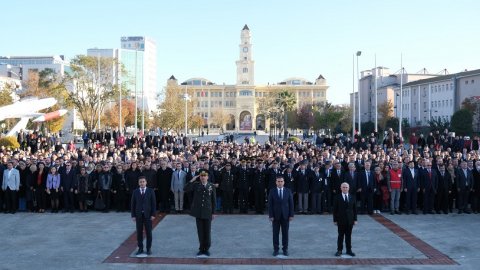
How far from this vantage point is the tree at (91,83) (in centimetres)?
5275

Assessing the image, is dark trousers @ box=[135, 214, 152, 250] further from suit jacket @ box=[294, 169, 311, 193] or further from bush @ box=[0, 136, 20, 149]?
bush @ box=[0, 136, 20, 149]

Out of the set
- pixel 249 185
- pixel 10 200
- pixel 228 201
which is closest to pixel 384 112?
pixel 249 185

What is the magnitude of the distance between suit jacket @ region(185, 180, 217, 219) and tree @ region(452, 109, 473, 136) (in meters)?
43.7

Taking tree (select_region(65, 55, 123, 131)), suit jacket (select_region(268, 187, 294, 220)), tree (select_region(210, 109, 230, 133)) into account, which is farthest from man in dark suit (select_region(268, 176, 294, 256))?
tree (select_region(210, 109, 230, 133))

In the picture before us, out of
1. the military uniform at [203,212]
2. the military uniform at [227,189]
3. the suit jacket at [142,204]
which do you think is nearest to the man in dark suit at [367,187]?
the military uniform at [227,189]

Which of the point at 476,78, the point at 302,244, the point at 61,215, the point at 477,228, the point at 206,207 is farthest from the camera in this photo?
the point at 476,78

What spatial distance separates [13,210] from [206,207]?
847 cm

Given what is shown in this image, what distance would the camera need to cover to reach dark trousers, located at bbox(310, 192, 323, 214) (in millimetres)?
17000

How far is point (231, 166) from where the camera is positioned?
682 inches

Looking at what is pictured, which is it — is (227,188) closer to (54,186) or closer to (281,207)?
(54,186)

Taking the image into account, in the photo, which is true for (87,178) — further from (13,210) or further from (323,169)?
(323,169)

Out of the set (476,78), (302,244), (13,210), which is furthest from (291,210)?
(476,78)

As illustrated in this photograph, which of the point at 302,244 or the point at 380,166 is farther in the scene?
the point at 380,166

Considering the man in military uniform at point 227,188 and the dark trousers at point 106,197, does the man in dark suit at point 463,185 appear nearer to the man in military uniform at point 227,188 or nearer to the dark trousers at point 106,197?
the man in military uniform at point 227,188
